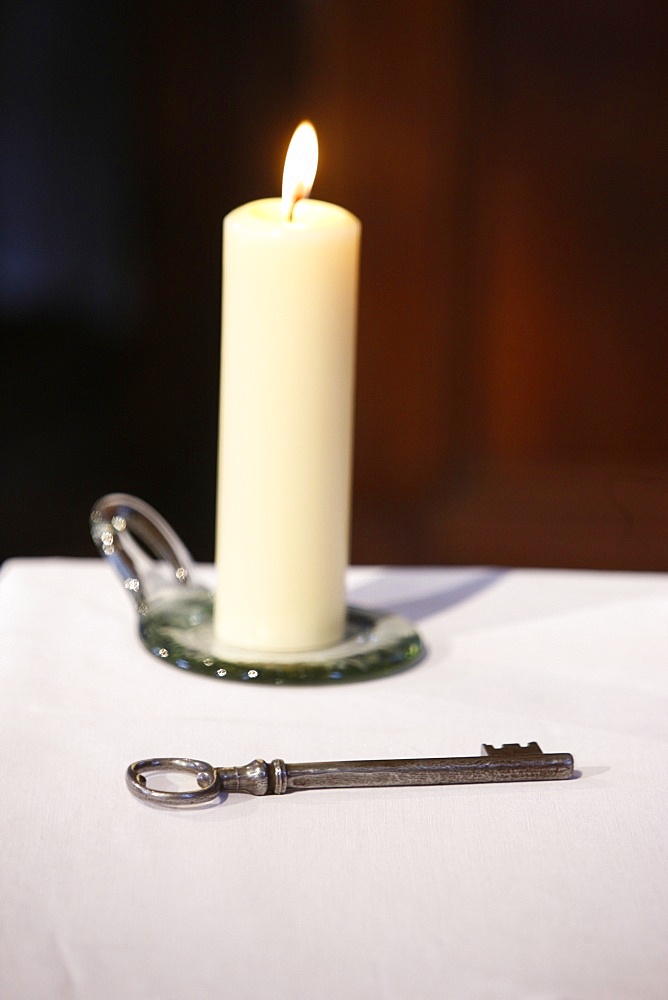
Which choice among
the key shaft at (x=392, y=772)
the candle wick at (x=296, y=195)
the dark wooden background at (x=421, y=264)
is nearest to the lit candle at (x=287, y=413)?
the candle wick at (x=296, y=195)

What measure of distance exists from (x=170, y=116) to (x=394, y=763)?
6.44ft

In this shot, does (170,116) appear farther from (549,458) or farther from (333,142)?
(549,458)

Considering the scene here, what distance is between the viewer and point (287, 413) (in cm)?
58

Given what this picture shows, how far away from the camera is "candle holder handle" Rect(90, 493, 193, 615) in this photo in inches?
25.0

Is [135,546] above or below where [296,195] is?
below

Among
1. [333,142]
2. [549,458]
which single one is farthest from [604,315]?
[333,142]

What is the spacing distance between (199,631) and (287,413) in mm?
124

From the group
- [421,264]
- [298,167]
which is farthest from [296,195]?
[421,264]

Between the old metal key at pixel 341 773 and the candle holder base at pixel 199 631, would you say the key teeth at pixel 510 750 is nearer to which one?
the old metal key at pixel 341 773

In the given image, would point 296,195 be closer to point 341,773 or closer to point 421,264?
point 341,773

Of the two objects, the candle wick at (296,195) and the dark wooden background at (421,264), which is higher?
the candle wick at (296,195)

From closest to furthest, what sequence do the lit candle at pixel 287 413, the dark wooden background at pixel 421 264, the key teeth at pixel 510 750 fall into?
the key teeth at pixel 510 750 → the lit candle at pixel 287 413 → the dark wooden background at pixel 421 264

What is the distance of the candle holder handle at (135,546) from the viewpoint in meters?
0.63

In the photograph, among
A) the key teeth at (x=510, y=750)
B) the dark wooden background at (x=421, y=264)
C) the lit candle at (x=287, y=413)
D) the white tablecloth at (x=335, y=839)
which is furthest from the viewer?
the dark wooden background at (x=421, y=264)
